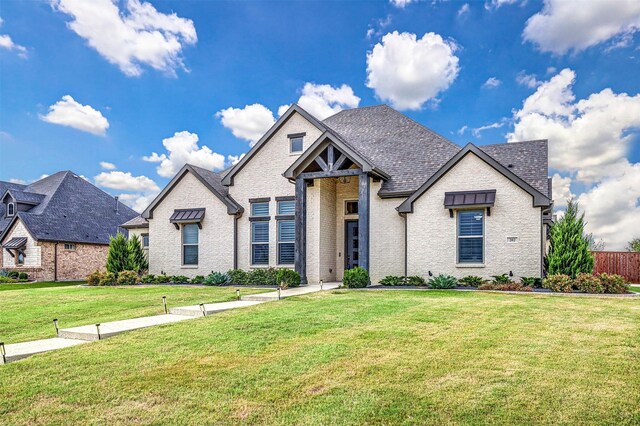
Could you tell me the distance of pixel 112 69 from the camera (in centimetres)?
2130

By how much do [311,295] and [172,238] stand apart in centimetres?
1061

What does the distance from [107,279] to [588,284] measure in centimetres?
1921

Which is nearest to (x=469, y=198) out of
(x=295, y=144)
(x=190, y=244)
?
(x=295, y=144)

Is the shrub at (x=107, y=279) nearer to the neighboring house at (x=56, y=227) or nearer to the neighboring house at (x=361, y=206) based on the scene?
the neighboring house at (x=361, y=206)

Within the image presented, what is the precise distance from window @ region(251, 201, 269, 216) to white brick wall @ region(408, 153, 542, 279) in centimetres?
657

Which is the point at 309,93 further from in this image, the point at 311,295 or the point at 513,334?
the point at 513,334

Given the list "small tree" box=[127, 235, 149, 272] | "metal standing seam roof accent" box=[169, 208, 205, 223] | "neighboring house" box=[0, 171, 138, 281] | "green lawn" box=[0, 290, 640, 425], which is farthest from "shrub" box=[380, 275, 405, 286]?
"neighboring house" box=[0, 171, 138, 281]

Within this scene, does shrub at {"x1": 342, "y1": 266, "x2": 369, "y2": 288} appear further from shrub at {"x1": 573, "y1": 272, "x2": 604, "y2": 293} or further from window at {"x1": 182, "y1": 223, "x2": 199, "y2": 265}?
window at {"x1": 182, "y1": 223, "x2": 199, "y2": 265}

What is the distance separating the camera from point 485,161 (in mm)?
15930

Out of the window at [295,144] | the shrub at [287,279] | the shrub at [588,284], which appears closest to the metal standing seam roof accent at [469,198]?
the shrub at [588,284]

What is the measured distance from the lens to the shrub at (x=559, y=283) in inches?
535

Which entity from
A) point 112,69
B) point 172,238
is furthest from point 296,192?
point 112,69

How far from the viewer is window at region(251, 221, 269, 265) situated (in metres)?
19.6

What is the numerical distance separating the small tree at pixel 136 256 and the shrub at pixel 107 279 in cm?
121
